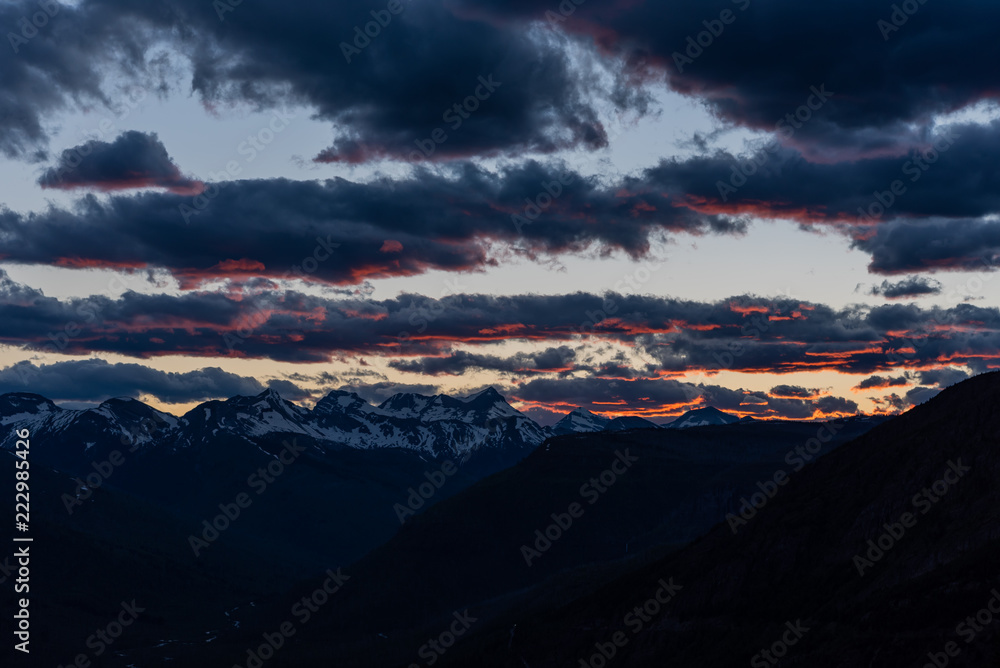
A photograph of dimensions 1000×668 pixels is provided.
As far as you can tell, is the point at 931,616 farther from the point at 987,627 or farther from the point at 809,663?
the point at 809,663

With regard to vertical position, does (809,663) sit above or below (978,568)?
below

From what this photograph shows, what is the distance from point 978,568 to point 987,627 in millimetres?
18570

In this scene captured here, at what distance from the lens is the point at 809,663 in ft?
650

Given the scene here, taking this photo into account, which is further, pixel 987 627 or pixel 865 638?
pixel 865 638

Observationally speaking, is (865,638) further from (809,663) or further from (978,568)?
(978,568)

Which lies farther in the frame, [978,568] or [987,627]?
[978,568]

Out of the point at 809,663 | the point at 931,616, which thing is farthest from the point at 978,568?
the point at 809,663

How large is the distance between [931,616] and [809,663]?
24962mm

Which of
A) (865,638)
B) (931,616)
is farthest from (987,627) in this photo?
(865,638)

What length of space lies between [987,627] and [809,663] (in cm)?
3468

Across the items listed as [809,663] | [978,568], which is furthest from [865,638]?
[978,568]

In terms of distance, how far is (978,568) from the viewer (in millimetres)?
193000

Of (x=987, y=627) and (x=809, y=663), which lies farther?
(x=809, y=663)

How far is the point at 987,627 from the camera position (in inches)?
6954
